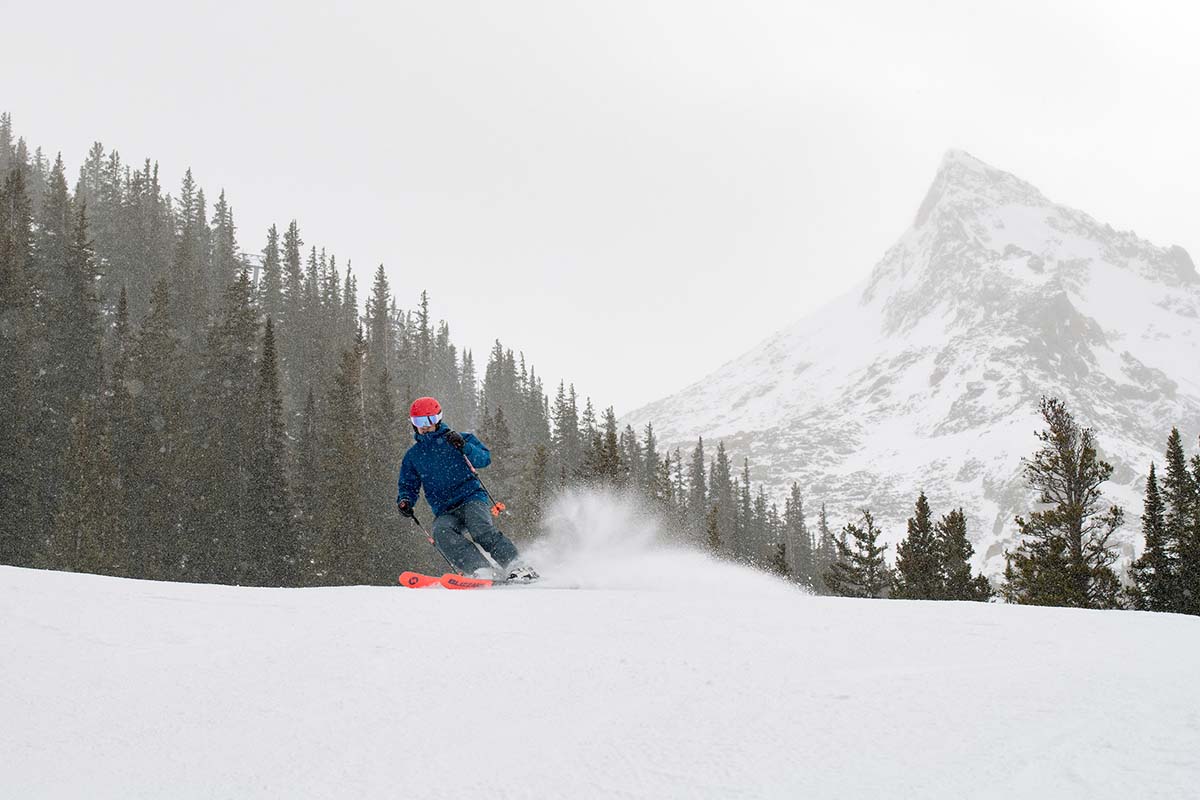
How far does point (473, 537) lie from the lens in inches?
374

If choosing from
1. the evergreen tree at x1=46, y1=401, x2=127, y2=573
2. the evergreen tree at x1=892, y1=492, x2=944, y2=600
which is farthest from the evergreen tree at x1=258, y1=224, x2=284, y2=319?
the evergreen tree at x1=892, y1=492, x2=944, y2=600

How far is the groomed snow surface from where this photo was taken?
9.43 ft

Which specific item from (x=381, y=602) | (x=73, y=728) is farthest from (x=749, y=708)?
(x=381, y=602)

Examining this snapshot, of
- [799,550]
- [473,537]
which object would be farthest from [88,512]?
[799,550]

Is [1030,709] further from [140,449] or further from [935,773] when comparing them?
[140,449]

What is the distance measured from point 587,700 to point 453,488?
5.96m

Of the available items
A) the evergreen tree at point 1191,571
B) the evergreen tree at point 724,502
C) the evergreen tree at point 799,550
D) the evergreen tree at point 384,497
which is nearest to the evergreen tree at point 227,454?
the evergreen tree at point 384,497

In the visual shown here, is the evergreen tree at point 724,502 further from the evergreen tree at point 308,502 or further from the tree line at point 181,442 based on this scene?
the evergreen tree at point 308,502

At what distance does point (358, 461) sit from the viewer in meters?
51.1

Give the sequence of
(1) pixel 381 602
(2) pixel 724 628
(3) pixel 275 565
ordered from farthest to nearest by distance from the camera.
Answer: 1. (3) pixel 275 565
2. (1) pixel 381 602
3. (2) pixel 724 628

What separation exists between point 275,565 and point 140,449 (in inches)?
403

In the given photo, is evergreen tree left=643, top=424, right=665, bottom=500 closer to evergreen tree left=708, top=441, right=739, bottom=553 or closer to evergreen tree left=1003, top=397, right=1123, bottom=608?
evergreen tree left=708, top=441, right=739, bottom=553

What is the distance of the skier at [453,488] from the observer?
9.33 m

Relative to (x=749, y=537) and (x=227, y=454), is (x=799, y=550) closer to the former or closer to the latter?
(x=749, y=537)
